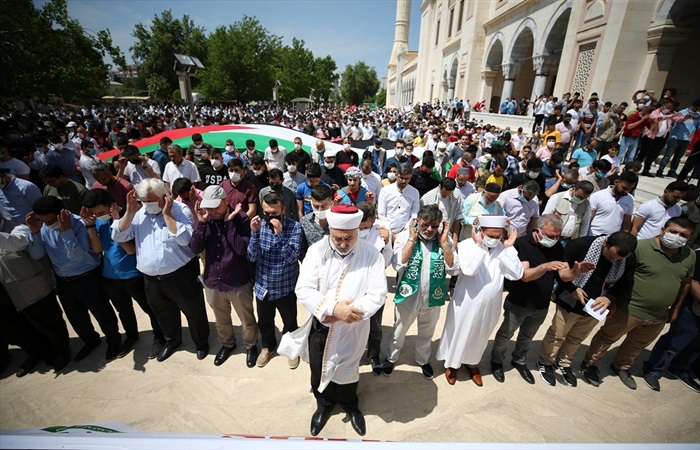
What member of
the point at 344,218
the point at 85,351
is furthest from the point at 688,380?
the point at 85,351

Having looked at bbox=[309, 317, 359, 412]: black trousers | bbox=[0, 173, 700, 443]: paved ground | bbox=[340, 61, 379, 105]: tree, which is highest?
bbox=[340, 61, 379, 105]: tree

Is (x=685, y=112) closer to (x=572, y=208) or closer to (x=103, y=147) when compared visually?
(x=572, y=208)

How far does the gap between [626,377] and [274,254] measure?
4202 millimetres

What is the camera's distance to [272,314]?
128 inches

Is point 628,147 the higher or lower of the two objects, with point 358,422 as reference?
higher

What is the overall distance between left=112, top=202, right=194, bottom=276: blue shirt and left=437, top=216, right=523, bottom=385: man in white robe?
9.46ft

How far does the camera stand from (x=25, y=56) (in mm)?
10133

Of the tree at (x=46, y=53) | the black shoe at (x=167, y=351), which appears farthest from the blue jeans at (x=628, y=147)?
the tree at (x=46, y=53)

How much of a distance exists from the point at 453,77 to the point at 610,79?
21.5 meters

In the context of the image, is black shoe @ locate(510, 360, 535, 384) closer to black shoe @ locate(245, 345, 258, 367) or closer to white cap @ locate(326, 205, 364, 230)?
white cap @ locate(326, 205, 364, 230)

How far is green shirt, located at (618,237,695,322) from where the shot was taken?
9.27 feet

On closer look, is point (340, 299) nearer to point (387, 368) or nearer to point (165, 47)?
point (387, 368)

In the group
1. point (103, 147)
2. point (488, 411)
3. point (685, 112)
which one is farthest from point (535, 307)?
point (103, 147)

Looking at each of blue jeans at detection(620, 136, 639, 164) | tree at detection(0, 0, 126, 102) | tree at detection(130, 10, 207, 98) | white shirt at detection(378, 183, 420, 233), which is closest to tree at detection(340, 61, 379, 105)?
tree at detection(130, 10, 207, 98)
